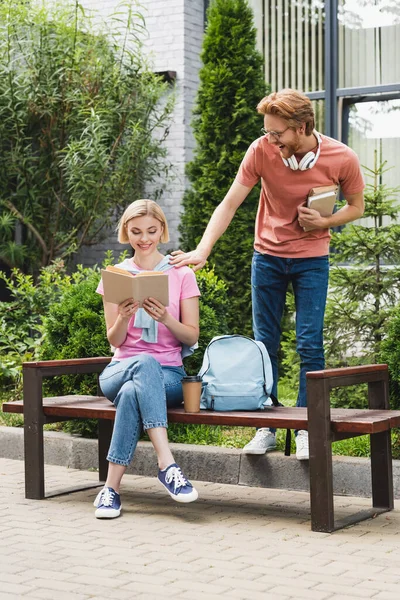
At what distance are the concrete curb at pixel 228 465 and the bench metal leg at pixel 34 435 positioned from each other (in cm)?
88

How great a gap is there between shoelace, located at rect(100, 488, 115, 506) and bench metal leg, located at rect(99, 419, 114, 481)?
3.12 ft

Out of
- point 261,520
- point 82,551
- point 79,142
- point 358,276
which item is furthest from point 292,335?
point 79,142

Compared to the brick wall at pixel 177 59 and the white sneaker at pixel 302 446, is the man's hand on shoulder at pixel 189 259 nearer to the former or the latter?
the white sneaker at pixel 302 446

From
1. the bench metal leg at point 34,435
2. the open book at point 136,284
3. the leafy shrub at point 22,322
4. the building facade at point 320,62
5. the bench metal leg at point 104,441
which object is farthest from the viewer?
the building facade at point 320,62

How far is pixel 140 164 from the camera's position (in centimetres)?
1116

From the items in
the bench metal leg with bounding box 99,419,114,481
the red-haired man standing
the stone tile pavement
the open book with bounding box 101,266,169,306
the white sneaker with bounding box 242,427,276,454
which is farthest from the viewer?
the bench metal leg with bounding box 99,419,114,481

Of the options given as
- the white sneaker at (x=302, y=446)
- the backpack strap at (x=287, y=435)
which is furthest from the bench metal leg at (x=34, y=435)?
the white sneaker at (x=302, y=446)

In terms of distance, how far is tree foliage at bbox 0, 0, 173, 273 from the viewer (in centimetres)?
1084

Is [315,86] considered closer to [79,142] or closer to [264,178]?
[79,142]

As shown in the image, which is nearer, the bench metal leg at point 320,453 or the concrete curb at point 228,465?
the bench metal leg at point 320,453

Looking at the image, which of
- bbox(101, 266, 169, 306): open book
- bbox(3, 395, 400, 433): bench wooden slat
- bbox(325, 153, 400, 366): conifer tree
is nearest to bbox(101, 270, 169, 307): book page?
bbox(101, 266, 169, 306): open book

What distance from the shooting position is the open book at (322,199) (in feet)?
18.8

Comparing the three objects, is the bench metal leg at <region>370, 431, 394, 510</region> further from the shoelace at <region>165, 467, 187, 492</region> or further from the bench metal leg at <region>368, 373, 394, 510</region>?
the shoelace at <region>165, 467, 187, 492</region>

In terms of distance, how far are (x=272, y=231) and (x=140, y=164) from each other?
5.42m
